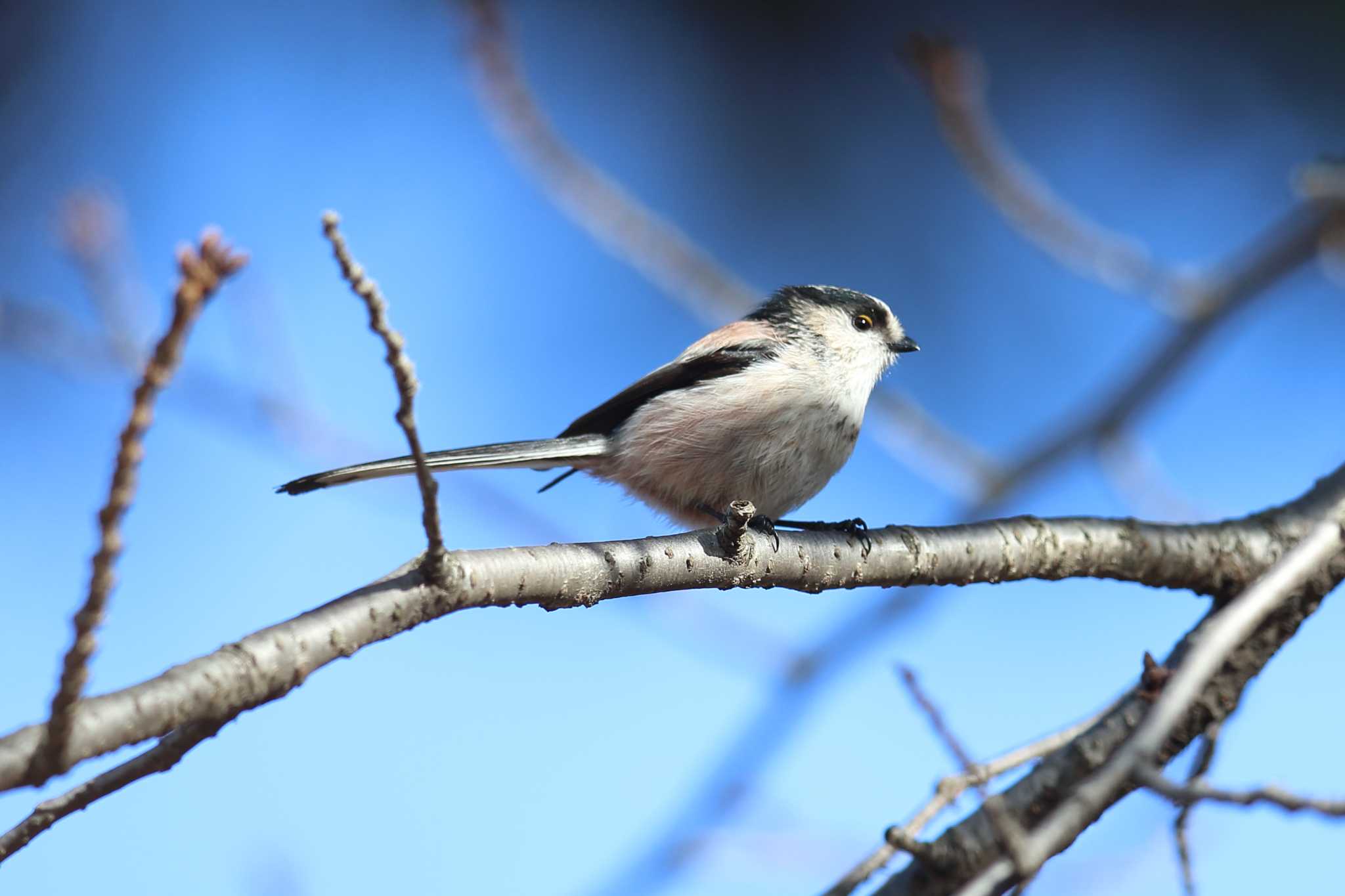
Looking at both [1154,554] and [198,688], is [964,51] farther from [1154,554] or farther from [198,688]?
[198,688]

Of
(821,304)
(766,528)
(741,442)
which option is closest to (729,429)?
(741,442)

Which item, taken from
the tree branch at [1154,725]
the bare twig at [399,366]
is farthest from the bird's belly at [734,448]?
the bare twig at [399,366]

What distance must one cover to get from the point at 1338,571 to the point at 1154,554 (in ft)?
1.36

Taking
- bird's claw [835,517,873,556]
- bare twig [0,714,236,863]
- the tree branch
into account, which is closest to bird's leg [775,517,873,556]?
bird's claw [835,517,873,556]

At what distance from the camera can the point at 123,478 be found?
4.62ft

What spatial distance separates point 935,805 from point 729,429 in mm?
1616

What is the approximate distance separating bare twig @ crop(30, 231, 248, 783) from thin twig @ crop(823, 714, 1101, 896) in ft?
4.76

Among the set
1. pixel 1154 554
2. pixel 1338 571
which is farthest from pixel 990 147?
pixel 1338 571

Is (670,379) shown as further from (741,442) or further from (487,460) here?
(487,460)

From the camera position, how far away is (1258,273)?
313 centimetres

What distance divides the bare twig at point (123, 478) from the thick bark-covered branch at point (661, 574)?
0.02 meters

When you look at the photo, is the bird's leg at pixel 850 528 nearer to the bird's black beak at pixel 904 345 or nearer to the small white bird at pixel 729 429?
the small white bird at pixel 729 429

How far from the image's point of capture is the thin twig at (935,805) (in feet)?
6.94

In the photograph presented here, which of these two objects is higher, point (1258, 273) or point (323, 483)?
point (323, 483)
